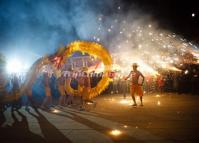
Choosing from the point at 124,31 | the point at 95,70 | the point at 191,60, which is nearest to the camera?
the point at 95,70

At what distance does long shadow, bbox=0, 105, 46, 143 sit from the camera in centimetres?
757

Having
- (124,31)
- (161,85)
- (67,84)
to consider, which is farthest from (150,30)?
(67,84)

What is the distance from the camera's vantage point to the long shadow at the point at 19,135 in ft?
24.8

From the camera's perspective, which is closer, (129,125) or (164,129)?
(164,129)

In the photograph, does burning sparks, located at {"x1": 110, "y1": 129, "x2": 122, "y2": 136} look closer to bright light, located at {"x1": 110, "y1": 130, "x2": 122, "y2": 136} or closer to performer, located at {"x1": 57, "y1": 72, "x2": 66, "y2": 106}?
bright light, located at {"x1": 110, "y1": 130, "x2": 122, "y2": 136}

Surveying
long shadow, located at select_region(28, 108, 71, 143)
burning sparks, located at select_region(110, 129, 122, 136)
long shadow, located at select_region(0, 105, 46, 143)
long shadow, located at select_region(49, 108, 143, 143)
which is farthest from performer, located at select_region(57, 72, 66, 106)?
burning sparks, located at select_region(110, 129, 122, 136)

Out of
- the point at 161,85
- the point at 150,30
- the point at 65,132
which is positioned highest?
the point at 150,30

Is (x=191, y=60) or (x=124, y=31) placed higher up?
(x=124, y=31)

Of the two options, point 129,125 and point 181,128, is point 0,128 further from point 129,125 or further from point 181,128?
point 181,128

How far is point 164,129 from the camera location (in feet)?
27.7

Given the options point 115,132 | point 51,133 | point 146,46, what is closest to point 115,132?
point 115,132

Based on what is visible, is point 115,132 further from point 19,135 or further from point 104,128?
point 19,135

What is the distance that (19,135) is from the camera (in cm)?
820

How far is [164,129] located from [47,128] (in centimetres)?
377
